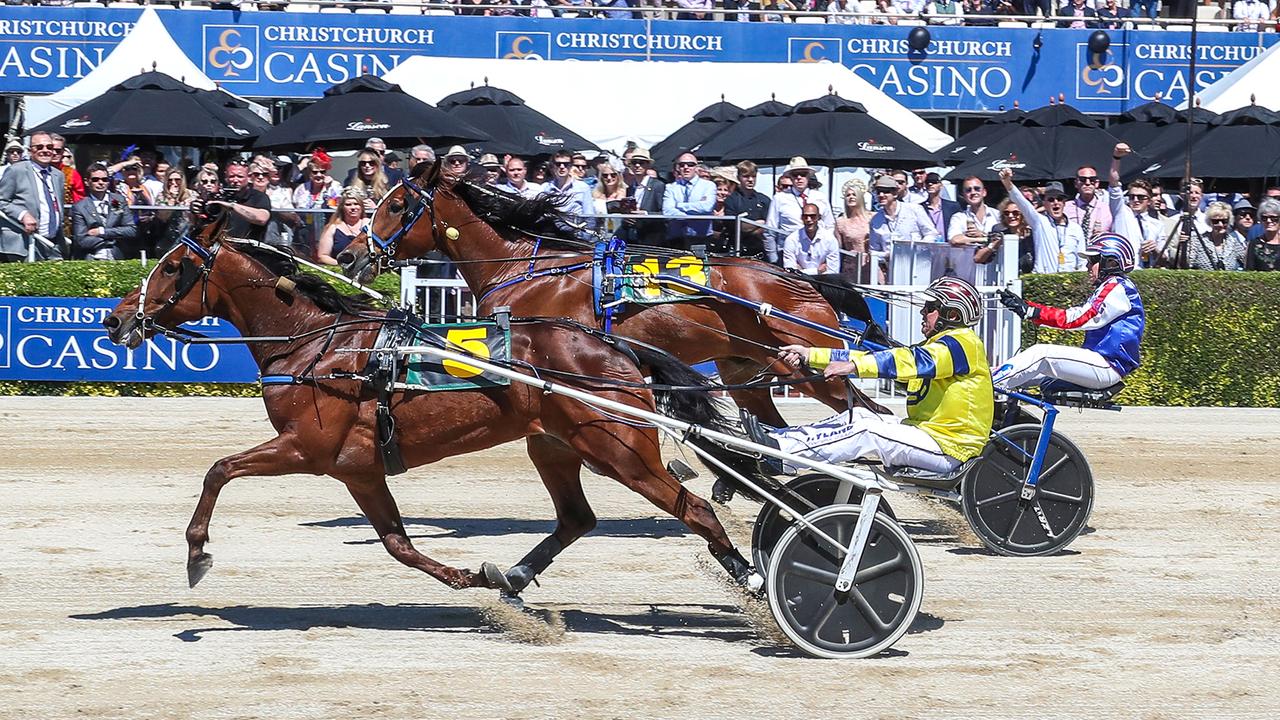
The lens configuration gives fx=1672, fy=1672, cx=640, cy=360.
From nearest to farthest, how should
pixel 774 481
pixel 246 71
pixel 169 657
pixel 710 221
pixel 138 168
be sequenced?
1. pixel 169 657
2. pixel 774 481
3. pixel 710 221
4. pixel 138 168
5. pixel 246 71

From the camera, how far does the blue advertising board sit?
509 inches

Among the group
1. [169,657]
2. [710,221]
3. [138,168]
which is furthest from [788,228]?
[169,657]

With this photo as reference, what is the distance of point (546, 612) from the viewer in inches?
274

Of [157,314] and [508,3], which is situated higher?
[508,3]

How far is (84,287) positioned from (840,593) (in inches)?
340

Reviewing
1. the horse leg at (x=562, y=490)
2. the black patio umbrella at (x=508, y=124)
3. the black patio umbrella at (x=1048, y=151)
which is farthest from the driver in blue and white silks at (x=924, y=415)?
the black patio umbrella at (x=508, y=124)

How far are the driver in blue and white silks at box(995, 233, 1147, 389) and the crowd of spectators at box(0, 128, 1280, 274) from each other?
14.1 feet

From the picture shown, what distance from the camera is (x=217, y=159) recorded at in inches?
685

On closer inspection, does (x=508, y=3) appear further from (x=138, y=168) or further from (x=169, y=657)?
(x=169, y=657)

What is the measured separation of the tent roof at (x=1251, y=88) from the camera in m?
18.5

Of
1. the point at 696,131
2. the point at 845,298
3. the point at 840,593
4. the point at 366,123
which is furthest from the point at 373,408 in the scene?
the point at 696,131

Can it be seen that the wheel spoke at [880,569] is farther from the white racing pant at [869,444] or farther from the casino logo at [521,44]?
the casino logo at [521,44]

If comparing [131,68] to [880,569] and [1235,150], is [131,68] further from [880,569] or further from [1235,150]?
[880,569]

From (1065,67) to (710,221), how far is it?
9.86m
